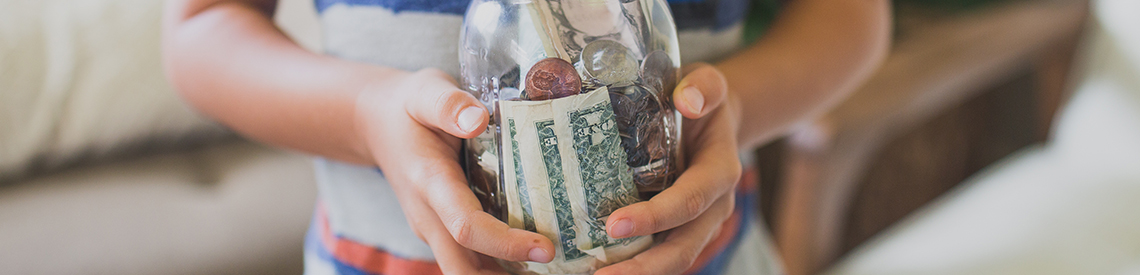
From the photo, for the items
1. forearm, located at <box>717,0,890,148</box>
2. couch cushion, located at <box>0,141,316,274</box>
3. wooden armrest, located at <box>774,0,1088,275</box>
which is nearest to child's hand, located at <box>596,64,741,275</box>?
forearm, located at <box>717,0,890,148</box>

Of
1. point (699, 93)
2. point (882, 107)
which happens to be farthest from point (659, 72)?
point (882, 107)

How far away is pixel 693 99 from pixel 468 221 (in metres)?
0.12

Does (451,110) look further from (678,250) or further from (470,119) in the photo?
(678,250)

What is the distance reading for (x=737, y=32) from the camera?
49 centimetres

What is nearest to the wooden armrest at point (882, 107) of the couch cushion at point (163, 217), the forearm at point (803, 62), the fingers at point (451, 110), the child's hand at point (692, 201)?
the forearm at point (803, 62)

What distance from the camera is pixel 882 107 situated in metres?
0.90

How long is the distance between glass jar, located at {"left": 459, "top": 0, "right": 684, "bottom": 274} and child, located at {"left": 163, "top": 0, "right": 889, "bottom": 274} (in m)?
0.02

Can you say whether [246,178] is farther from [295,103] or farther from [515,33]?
[515,33]

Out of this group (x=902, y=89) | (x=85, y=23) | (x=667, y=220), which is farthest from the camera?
(x=85, y=23)

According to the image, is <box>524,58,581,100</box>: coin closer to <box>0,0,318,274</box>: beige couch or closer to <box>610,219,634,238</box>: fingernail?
<box>610,219,634,238</box>: fingernail

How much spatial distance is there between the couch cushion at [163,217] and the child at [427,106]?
0.60m

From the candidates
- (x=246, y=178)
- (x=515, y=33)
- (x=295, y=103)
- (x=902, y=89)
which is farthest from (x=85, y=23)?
(x=902, y=89)

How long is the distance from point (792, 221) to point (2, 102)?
1.26 metres

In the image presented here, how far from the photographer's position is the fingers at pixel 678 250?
0.99 ft
